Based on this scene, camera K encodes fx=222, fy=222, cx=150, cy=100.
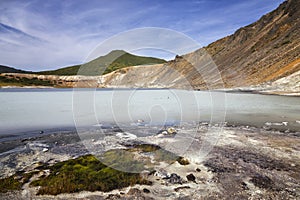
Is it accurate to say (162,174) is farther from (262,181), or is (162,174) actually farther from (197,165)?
(262,181)

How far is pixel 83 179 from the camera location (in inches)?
345

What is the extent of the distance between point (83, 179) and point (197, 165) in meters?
5.03

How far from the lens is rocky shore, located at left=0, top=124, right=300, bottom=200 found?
7.63 meters

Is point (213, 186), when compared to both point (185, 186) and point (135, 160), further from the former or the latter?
point (135, 160)

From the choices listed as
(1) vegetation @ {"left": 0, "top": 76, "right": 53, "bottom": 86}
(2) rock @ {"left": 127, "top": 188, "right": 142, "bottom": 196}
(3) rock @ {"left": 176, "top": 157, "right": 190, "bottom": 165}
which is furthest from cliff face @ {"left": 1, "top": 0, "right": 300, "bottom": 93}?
(1) vegetation @ {"left": 0, "top": 76, "right": 53, "bottom": 86}

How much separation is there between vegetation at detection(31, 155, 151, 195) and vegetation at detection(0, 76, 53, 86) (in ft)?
532

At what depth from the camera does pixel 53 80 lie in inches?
7087

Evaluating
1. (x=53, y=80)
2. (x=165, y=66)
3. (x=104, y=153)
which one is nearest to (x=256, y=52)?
(x=165, y=66)

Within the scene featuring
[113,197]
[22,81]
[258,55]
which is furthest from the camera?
[22,81]

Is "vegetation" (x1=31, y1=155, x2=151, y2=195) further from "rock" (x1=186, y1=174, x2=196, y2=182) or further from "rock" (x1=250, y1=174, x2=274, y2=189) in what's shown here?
"rock" (x1=250, y1=174, x2=274, y2=189)

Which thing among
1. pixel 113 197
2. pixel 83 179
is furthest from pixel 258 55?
pixel 113 197

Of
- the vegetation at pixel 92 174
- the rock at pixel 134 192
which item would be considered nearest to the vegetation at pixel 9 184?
the vegetation at pixel 92 174

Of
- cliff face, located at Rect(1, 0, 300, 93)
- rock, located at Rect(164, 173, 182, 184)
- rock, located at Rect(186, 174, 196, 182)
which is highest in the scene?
cliff face, located at Rect(1, 0, 300, 93)

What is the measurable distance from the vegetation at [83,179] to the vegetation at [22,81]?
16215 centimetres
